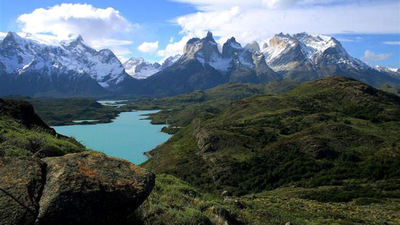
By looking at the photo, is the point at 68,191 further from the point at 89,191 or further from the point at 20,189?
the point at 20,189

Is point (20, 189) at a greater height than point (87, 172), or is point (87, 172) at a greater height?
point (87, 172)

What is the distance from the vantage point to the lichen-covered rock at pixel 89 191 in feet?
38.5

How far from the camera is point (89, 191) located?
12375mm

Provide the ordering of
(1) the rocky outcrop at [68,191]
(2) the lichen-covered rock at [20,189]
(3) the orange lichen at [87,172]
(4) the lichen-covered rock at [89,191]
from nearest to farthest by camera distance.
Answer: (2) the lichen-covered rock at [20,189] → (1) the rocky outcrop at [68,191] → (4) the lichen-covered rock at [89,191] → (3) the orange lichen at [87,172]

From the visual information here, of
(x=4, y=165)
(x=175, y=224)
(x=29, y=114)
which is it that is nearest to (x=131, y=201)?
(x=175, y=224)

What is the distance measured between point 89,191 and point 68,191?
27.6 inches

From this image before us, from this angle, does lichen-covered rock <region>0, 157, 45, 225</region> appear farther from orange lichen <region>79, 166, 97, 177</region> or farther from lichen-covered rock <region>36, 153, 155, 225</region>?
orange lichen <region>79, 166, 97, 177</region>

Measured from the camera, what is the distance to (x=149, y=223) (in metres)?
13.8

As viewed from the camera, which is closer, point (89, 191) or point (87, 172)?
point (89, 191)

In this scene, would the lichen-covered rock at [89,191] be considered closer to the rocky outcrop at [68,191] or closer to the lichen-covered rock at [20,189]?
the rocky outcrop at [68,191]

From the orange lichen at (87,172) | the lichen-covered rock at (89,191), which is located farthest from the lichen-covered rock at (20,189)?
the orange lichen at (87,172)

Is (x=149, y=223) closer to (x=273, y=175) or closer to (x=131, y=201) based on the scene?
(x=131, y=201)

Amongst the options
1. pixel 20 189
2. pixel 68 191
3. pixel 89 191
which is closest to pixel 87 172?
pixel 89 191

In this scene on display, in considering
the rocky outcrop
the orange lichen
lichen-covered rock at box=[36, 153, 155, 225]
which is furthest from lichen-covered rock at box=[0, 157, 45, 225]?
the orange lichen
